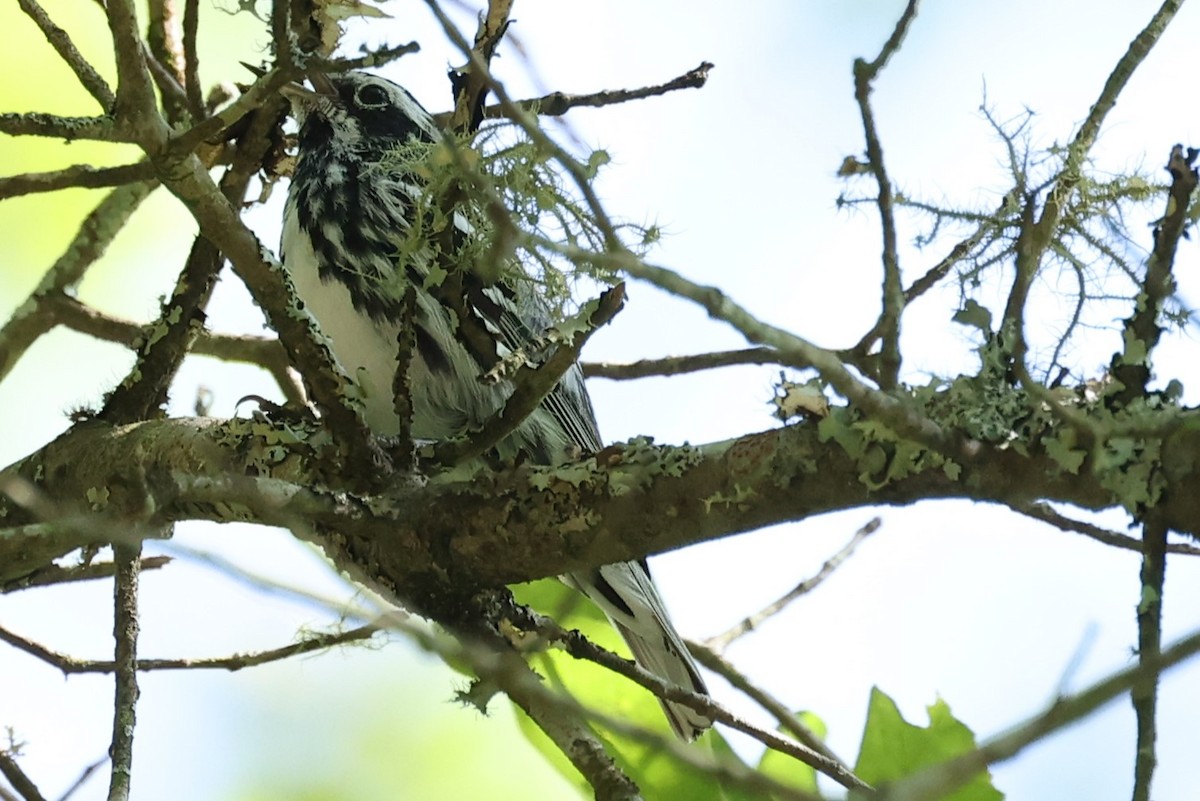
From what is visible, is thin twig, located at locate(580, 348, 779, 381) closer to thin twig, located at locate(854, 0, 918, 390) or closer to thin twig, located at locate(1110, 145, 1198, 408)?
thin twig, located at locate(854, 0, 918, 390)

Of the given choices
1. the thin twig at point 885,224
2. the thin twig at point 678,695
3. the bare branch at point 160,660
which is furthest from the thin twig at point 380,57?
the bare branch at point 160,660

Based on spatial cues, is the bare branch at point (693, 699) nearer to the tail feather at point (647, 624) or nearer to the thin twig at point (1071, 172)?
the tail feather at point (647, 624)

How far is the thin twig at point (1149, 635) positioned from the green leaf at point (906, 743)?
0.64 meters

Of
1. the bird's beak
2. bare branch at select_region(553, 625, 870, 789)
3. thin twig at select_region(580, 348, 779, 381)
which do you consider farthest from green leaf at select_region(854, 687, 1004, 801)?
the bird's beak

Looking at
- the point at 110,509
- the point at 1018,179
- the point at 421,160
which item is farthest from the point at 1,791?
the point at 1018,179

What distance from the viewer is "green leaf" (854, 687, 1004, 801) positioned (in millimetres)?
1684

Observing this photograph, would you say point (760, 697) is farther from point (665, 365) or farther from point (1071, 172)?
point (1071, 172)

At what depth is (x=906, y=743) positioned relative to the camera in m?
1.73

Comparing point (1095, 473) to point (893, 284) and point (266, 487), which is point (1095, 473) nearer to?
point (893, 284)

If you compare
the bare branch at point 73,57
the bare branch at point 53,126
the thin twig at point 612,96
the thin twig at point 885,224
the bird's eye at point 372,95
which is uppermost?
the bird's eye at point 372,95

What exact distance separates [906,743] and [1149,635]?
724 mm

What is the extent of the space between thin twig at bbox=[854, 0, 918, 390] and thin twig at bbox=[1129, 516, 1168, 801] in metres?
0.27

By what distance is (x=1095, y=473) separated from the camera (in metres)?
1.16

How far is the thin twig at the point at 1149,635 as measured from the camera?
1007 mm
